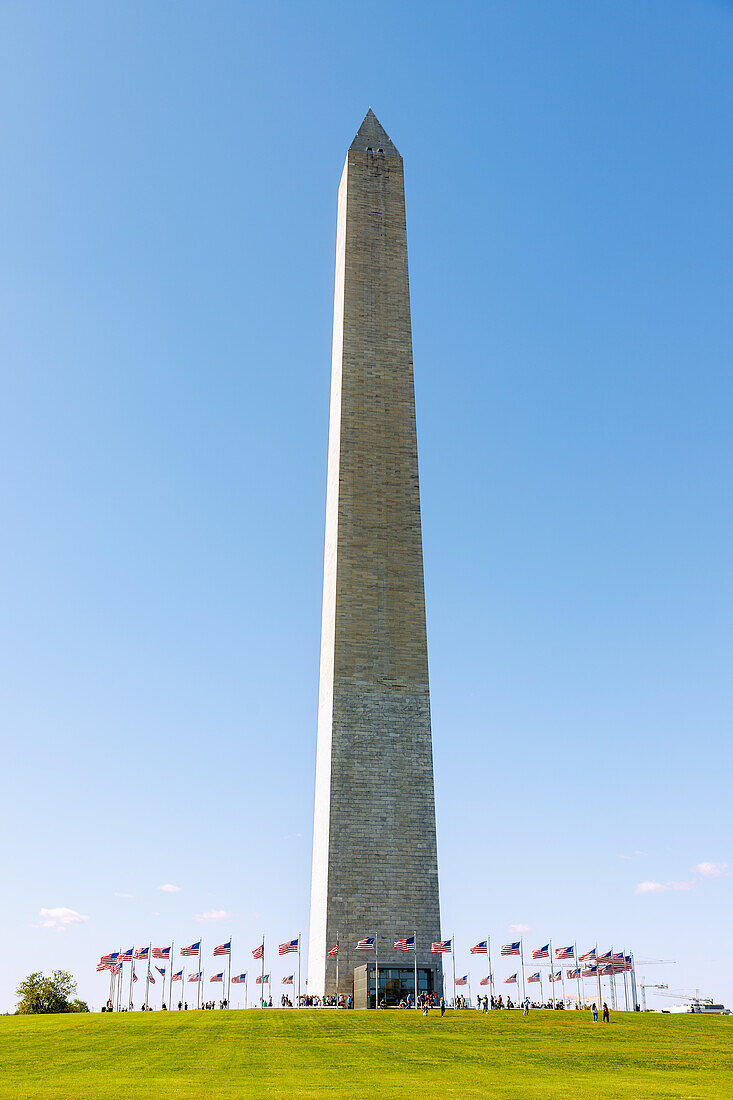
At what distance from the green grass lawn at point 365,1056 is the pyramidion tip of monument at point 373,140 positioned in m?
40.9

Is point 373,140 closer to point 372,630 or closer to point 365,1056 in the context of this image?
point 372,630

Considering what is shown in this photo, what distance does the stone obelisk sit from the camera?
4147cm

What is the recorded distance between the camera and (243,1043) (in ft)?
86.0

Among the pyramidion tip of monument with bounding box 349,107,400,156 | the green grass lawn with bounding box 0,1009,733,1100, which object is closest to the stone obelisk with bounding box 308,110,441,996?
the pyramidion tip of monument with bounding box 349,107,400,156

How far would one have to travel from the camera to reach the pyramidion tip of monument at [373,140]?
2141 inches

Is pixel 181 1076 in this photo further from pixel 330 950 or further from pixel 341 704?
pixel 341 704

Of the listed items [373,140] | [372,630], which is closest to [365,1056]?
[372,630]

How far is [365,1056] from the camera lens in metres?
23.7

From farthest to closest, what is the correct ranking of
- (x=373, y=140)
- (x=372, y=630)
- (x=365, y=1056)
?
(x=373, y=140) → (x=372, y=630) → (x=365, y=1056)

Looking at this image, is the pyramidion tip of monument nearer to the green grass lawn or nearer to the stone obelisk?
the stone obelisk

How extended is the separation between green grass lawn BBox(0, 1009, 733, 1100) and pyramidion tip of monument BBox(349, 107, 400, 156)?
40.9 m

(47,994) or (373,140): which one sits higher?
(373,140)

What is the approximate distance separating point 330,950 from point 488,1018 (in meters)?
9.14

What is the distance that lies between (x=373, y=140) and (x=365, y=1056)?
4509cm
